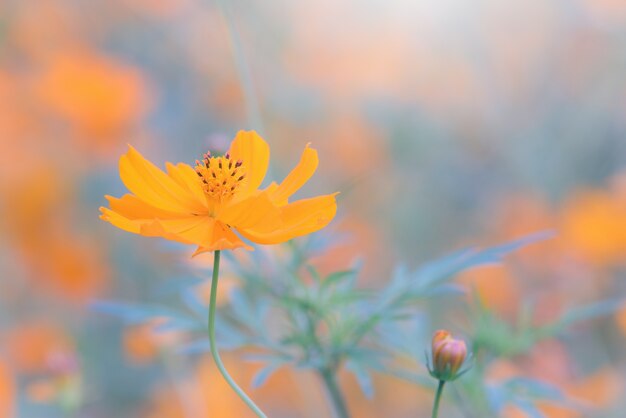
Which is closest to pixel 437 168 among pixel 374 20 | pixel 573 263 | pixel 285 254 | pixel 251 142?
pixel 374 20

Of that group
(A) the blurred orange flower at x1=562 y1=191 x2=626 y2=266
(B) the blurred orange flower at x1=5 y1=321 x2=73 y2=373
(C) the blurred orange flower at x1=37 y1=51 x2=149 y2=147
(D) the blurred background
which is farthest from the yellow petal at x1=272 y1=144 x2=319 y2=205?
(C) the blurred orange flower at x1=37 y1=51 x2=149 y2=147

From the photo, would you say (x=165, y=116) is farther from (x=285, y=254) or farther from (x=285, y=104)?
(x=285, y=254)

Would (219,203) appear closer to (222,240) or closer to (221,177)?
(221,177)

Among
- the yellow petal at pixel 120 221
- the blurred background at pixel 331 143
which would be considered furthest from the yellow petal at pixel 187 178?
the blurred background at pixel 331 143

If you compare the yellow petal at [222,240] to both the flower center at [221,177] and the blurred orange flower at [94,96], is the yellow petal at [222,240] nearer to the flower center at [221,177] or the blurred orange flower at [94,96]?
the flower center at [221,177]

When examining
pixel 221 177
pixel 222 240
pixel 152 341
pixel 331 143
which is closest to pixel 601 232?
Result: pixel 152 341

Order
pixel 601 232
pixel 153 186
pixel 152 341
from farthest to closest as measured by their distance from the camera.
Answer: pixel 601 232
pixel 152 341
pixel 153 186

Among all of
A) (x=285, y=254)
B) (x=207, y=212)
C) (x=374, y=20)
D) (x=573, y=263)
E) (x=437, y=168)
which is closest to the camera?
(x=207, y=212)

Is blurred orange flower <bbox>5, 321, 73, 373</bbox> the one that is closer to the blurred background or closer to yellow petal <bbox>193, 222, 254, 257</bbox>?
the blurred background
